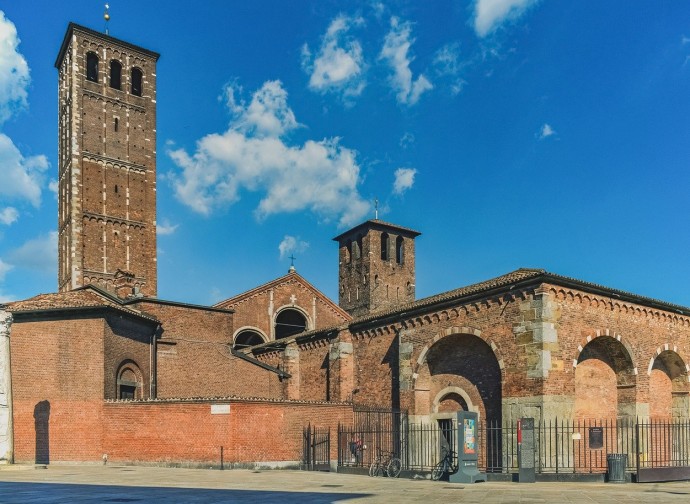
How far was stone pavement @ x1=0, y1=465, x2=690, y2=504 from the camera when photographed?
511 inches

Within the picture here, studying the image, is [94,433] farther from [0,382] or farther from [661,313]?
[661,313]

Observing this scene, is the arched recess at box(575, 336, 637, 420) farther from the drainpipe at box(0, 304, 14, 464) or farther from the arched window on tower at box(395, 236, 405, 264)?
the arched window on tower at box(395, 236, 405, 264)

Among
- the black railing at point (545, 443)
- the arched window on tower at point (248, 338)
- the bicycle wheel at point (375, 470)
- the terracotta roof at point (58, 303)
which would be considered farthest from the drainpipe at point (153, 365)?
the bicycle wheel at point (375, 470)

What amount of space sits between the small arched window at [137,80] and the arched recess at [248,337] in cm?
1851

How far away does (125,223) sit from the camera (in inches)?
1676

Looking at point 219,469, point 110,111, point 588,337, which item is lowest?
point 219,469

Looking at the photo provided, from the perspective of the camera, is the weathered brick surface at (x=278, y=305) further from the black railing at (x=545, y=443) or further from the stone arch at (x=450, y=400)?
the stone arch at (x=450, y=400)

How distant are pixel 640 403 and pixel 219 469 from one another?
13.4m

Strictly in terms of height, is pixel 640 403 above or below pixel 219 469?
above

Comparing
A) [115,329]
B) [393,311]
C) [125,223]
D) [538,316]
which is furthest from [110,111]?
[538,316]

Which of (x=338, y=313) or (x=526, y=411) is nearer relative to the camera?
(x=526, y=411)

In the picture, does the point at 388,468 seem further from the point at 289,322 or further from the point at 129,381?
the point at 289,322

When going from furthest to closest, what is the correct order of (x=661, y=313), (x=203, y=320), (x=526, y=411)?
(x=203, y=320) → (x=661, y=313) → (x=526, y=411)

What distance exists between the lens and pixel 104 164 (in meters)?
42.4
